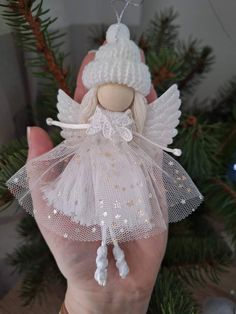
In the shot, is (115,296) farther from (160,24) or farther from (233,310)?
(160,24)

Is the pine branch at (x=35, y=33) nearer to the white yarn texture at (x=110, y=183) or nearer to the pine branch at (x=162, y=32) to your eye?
the white yarn texture at (x=110, y=183)

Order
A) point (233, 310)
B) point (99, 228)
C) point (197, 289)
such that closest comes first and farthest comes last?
point (99, 228)
point (233, 310)
point (197, 289)

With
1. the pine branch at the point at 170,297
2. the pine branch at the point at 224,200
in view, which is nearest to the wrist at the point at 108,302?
the pine branch at the point at 170,297

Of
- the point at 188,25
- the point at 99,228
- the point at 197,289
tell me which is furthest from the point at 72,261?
the point at 188,25

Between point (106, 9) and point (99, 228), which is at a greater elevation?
point (106, 9)

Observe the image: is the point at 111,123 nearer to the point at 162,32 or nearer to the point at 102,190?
the point at 102,190

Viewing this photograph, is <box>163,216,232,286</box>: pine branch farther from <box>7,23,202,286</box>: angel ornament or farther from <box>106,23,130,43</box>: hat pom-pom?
<box>106,23,130,43</box>: hat pom-pom
